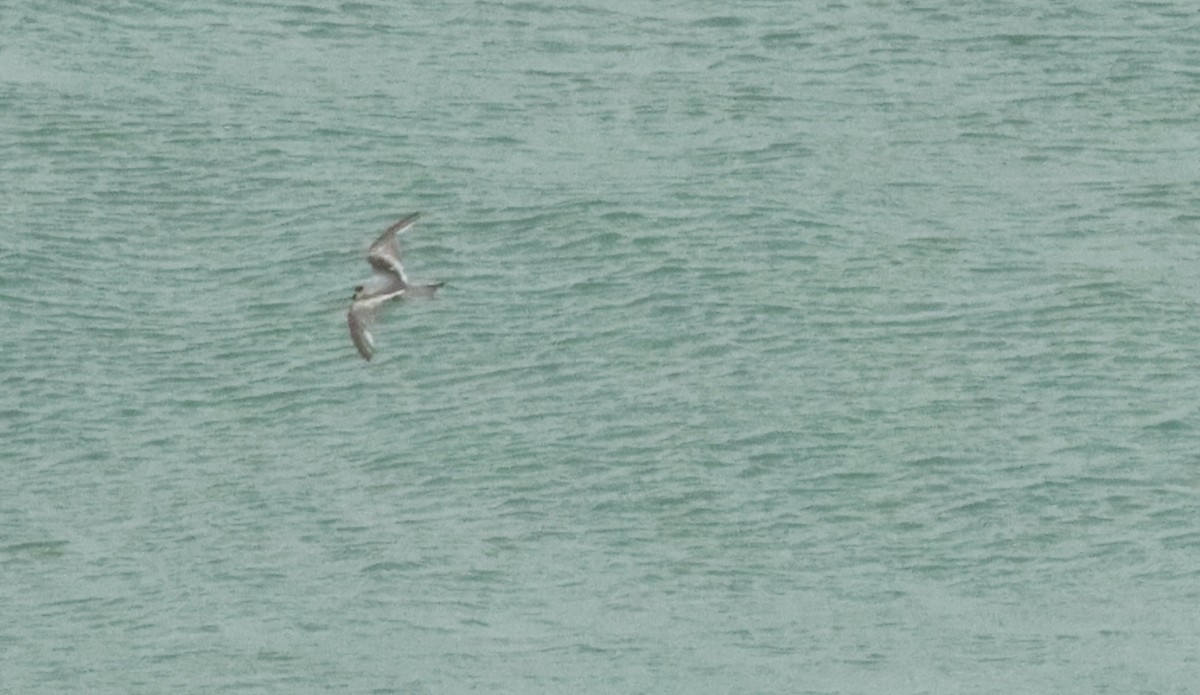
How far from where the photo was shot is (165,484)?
29.2 metres

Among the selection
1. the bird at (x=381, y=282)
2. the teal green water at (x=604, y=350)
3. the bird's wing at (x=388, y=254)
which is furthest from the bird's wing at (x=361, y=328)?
the teal green water at (x=604, y=350)

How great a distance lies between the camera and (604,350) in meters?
31.5

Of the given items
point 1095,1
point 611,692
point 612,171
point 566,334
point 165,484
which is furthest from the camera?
point 1095,1

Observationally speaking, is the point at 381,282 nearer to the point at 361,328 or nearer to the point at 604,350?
the point at 361,328

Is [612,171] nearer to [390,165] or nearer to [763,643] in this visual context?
[390,165]

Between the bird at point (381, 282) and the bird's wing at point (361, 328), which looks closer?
the bird's wing at point (361, 328)

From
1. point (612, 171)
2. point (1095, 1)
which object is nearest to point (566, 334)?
point (612, 171)

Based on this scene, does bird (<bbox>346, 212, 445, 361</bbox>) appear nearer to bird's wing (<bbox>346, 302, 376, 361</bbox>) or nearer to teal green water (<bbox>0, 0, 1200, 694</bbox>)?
bird's wing (<bbox>346, 302, 376, 361</bbox>)

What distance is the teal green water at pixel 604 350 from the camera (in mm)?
26312

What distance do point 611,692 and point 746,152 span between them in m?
11.3

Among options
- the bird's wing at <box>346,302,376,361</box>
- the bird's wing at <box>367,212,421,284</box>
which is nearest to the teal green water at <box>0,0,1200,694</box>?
the bird's wing at <box>346,302,376,361</box>

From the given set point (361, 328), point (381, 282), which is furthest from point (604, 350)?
point (361, 328)

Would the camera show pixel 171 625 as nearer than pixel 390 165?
Yes

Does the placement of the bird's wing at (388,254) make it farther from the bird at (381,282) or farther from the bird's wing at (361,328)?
the bird's wing at (361,328)
